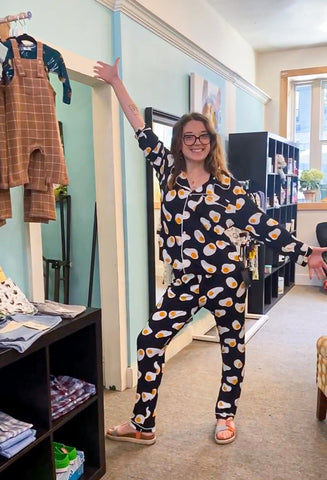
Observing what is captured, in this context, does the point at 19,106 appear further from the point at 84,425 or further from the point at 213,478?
the point at 213,478

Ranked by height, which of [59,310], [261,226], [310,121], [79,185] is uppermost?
[310,121]

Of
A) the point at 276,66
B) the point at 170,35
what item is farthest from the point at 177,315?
the point at 276,66

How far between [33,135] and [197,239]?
0.81m

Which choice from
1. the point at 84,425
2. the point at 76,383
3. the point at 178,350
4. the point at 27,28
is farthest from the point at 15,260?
the point at 178,350

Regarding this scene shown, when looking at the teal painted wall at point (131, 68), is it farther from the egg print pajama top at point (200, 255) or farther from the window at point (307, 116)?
the window at point (307, 116)

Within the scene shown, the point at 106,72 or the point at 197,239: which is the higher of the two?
the point at 106,72

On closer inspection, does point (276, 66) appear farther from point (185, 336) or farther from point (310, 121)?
point (185, 336)

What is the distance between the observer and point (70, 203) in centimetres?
302

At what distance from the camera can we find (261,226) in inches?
78.7

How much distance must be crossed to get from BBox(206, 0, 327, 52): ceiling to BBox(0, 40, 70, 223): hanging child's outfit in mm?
2743

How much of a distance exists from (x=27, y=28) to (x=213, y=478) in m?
2.01

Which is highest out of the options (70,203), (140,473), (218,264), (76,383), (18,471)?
(70,203)

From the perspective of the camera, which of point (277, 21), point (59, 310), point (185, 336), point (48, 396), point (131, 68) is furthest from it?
point (277, 21)

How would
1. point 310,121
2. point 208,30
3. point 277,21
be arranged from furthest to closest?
point 310,121 < point 277,21 < point 208,30
